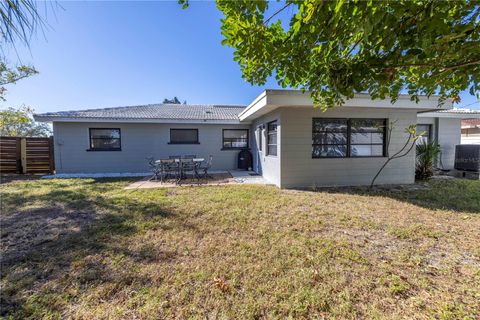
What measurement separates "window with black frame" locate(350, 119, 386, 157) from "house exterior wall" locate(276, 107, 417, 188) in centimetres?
21


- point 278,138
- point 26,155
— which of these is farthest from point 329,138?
point 26,155

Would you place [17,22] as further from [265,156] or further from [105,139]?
[105,139]

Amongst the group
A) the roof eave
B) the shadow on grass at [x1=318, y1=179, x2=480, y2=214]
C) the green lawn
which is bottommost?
the green lawn

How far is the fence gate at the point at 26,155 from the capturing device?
34.6 ft

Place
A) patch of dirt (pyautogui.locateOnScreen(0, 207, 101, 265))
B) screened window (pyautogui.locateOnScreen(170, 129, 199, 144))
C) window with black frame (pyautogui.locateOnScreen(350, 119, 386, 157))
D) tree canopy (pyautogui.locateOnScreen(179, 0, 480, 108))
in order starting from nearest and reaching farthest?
tree canopy (pyautogui.locateOnScreen(179, 0, 480, 108)) < patch of dirt (pyautogui.locateOnScreen(0, 207, 101, 265)) < window with black frame (pyautogui.locateOnScreen(350, 119, 386, 157)) < screened window (pyautogui.locateOnScreen(170, 129, 199, 144))

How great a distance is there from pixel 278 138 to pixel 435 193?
4944 mm

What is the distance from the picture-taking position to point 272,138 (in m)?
8.24

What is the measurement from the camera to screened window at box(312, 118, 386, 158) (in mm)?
7277

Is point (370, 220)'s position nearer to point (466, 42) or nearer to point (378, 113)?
point (466, 42)

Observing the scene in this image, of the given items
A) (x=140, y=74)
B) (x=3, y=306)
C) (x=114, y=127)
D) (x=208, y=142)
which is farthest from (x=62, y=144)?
(x=3, y=306)

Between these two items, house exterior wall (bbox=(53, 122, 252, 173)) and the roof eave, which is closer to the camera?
the roof eave

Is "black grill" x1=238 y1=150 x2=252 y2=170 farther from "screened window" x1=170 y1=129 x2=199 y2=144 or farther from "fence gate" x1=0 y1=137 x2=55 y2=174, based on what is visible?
"fence gate" x1=0 y1=137 x2=55 y2=174

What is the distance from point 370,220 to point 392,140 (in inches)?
187

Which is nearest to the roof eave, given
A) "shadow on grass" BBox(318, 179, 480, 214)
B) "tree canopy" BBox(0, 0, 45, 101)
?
"shadow on grass" BBox(318, 179, 480, 214)
